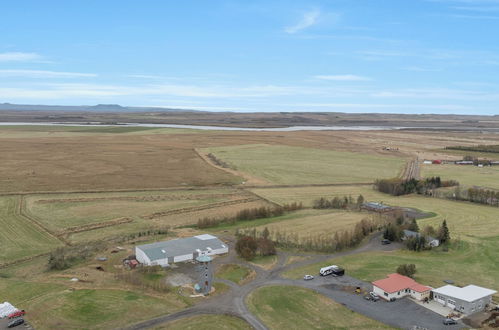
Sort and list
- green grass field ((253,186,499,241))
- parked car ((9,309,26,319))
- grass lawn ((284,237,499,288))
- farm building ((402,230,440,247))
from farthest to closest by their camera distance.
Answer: green grass field ((253,186,499,241)), farm building ((402,230,440,247)), grass lawn ((284,237,499,288)), parked car ((9,309,26,319))

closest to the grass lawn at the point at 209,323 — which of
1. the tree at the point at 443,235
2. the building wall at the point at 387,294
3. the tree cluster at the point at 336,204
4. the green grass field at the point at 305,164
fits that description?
the building wall at the point at 387,294

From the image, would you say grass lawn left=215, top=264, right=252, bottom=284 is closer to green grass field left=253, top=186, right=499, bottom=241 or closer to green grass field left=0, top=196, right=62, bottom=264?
green grass field left=0, top=196, right=62, bottom=264

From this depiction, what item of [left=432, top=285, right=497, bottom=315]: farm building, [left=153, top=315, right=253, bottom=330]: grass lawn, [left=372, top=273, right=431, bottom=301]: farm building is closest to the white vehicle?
[left=372, top=273, right=431, bottom=301]: farm building

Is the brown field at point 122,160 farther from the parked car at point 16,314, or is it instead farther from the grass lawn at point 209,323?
the grass lawn at point 209,323

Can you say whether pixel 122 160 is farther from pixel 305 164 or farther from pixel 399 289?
pixel 399 289

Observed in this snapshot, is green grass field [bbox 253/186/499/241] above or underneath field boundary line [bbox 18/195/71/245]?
above

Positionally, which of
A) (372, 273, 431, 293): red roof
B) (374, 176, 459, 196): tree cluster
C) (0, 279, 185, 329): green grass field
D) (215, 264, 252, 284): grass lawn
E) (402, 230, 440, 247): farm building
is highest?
(374, 176, 459, 196): tree cluster

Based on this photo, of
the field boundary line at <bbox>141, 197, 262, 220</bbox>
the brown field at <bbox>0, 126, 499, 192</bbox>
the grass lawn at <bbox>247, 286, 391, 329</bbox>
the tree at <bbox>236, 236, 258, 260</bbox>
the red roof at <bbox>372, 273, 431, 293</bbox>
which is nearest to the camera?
the grass lawn at <bbox>247, 286, 391, 329</bbox>
